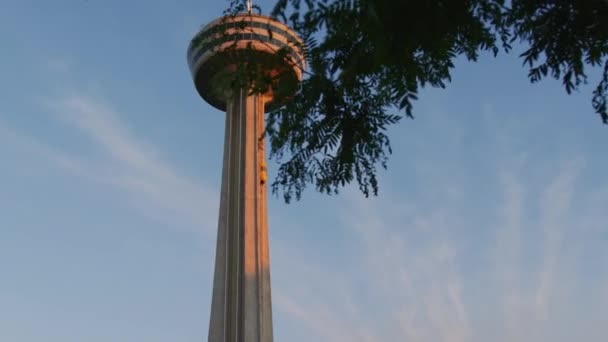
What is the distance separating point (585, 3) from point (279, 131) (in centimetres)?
361

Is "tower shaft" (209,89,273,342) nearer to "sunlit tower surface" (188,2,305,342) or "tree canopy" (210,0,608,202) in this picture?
"sunlit tower surface" (188,2,305,342)

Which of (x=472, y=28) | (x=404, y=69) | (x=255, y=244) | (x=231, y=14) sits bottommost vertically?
(x=404, y=69)

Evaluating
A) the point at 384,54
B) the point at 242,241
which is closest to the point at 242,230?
the point at 242,241

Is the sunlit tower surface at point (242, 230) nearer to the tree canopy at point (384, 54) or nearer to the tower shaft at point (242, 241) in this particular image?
the tower shaft at point (242, 241)

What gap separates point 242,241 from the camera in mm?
47812

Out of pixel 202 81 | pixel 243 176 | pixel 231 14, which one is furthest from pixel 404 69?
pixel 202 81

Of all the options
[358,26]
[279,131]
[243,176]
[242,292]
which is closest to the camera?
[358,26]

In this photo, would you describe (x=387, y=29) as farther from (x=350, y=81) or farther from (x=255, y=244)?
Answer: (x=255, y=244)

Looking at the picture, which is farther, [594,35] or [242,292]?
→ [242,292]

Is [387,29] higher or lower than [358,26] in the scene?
lower

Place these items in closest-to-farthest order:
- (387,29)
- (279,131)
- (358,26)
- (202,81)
A: (387,29)
(358,26)
(279,131)
(202,81)

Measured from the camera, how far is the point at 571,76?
7805 mm

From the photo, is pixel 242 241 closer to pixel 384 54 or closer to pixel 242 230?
pixel 242 230

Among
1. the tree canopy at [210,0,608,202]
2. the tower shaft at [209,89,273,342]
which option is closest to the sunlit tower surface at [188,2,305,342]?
the tower shaft at [209,89,273,342]
